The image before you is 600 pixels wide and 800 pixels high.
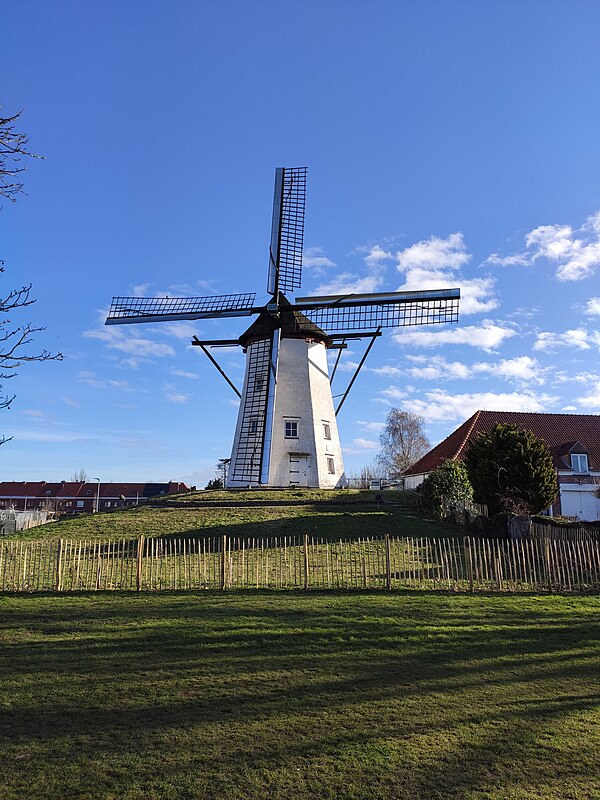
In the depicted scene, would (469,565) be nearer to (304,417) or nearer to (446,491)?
(446,491)

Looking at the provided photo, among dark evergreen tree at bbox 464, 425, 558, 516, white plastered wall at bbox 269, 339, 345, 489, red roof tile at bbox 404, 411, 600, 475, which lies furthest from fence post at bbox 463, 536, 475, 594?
red roof tile at bbox 404, 411, 600, 475

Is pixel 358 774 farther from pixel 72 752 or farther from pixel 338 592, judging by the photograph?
pixel 338 592

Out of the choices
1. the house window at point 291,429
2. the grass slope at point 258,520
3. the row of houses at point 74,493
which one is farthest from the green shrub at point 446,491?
the row of houses at point 74,493

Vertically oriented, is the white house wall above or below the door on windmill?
below

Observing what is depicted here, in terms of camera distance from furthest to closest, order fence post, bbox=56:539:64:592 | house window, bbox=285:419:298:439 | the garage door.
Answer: the garage door
house window, bbox=285:419:298:439
fence post, bbox=56:539:64:592

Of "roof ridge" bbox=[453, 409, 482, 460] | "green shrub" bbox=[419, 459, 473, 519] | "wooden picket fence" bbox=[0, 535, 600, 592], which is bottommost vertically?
"wooden picket fence" bbox=[0, 535, 600, 592]

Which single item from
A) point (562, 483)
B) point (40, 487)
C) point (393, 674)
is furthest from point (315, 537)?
point (40, 487)

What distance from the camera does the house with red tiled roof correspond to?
32.8m

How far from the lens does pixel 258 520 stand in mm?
23109

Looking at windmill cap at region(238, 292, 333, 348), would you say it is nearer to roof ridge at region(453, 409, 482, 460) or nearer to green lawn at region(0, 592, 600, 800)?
roof ridge at region(453, 409, 482, 460)

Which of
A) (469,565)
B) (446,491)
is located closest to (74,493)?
(446,491)

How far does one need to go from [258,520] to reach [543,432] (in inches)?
814

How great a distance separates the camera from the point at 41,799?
15.1 ft

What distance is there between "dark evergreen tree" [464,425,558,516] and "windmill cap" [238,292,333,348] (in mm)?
13195
